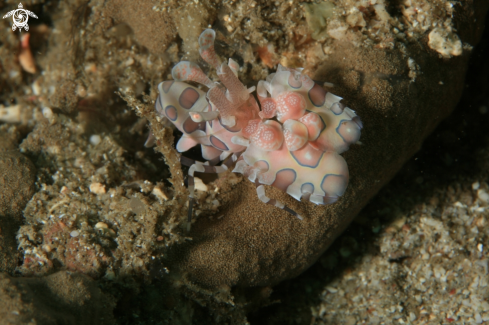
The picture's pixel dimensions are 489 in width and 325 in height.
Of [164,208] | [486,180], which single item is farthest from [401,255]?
[164,208]

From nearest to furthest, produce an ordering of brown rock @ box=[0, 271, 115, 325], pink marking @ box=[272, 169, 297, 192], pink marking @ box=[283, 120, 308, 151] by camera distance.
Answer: brown rock @ box=[0, 271, 115, 325]
pink marking @ box=[283, 120, 308, 151]
pink marking @ box=[272, 169, 297, 192]

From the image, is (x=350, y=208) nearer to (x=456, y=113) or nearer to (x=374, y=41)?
(x=374, y=41)

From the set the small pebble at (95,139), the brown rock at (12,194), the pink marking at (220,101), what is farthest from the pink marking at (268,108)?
the brown rock at (12,194)

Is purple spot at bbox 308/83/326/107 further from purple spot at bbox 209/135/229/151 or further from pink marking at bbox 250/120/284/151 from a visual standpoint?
purple spot at bbox 209/135/229/151

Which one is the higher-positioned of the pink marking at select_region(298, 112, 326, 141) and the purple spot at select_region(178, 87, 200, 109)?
the pink marking at select_region(298, 112, 326, 141)

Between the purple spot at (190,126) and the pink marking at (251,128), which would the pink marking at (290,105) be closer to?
the pink marking at (251,128)

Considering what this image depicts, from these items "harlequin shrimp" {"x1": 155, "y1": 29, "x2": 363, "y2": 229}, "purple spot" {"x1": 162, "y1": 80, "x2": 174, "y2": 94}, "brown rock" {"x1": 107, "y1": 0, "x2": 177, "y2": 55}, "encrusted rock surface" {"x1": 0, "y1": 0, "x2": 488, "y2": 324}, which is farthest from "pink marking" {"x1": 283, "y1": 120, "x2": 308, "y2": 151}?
"brown rock" {"x1": 107, "y1": 0, "x2": 177, "y2": 55}
